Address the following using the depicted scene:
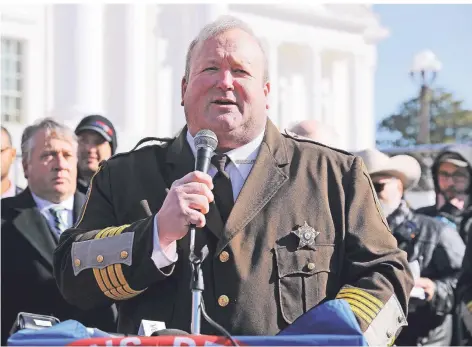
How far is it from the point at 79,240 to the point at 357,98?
3662 cm

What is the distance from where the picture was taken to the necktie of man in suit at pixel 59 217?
6.22 metres

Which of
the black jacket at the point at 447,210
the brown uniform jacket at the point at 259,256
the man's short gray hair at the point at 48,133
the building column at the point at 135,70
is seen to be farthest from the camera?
the building column at the point at 135,70

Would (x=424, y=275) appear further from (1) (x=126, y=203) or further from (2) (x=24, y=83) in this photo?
(2) (x=24, y=83)

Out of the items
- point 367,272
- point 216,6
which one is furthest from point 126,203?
point 216,6

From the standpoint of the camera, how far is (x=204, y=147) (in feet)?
10.7

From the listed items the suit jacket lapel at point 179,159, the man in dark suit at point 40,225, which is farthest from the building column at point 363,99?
the suit jacket lapel at point 179,159

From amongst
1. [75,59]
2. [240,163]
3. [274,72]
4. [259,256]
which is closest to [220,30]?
[240,163]

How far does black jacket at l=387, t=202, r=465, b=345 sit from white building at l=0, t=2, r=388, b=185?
13.6 metres

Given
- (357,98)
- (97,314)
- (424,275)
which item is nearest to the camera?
(97,314)

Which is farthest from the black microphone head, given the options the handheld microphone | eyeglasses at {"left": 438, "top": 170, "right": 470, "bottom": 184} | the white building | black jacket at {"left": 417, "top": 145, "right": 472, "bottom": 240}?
the white building

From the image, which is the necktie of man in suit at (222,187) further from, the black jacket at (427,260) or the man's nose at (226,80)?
the black jacket at (427,260)

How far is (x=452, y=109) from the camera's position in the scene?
166 feet

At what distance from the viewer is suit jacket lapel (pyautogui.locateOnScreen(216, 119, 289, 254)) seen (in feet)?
11.7

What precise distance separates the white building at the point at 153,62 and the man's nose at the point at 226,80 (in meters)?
17.0
